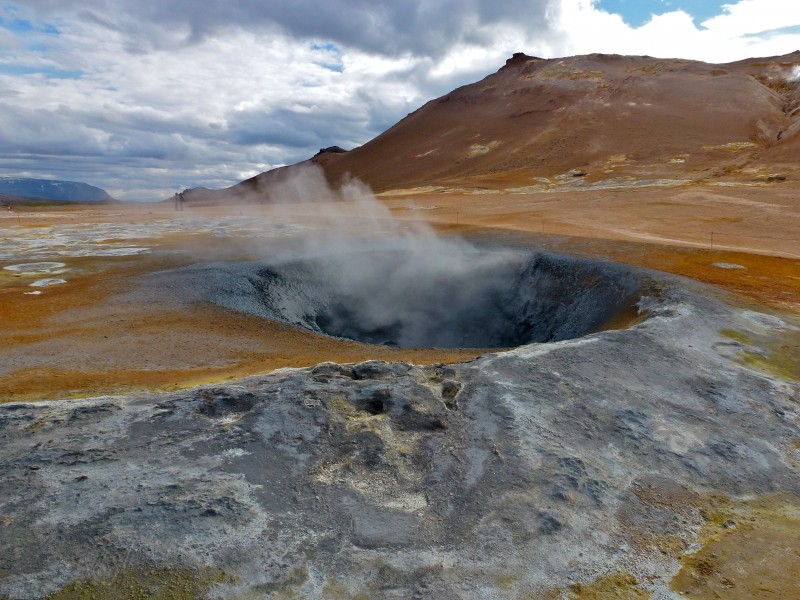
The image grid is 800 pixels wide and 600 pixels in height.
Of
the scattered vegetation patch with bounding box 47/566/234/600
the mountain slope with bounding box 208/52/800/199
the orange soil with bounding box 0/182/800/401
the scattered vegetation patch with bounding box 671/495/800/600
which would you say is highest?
the mountain slope with bounding box 208/52/800/199

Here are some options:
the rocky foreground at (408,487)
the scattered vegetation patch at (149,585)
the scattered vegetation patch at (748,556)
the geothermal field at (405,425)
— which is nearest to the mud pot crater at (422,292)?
the geothermal field at (405,425)

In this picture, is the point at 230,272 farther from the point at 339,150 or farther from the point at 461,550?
the point at 339,150

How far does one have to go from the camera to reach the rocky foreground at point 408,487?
3.95 metres

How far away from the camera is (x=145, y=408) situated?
5.87 m

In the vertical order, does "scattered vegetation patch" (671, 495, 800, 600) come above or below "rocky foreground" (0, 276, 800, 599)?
below

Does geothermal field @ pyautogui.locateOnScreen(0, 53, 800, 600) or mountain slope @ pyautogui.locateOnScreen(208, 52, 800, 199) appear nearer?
geothermal field @ pyautogui.locateOnScreen(0, 53, 800, 600)

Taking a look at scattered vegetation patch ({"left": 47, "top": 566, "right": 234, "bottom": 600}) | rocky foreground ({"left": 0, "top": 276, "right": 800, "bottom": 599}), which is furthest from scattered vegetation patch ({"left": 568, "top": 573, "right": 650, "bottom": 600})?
scattered vegetation patch ({"left": 47, "top": 566, "right": 234, "bottom": 600})

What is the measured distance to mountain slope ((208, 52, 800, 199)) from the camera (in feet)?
167

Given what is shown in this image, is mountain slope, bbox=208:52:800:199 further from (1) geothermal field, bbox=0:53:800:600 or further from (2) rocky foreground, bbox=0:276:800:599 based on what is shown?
(2) rocky foreground, bbox=0:276:800:599

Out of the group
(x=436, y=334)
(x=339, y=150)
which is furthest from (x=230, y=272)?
(x=339, y=150)

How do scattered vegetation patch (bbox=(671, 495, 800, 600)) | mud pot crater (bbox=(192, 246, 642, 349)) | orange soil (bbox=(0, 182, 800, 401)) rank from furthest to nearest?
mud pot crater (bbox=(192, 246, 642, 349)), orange soil (bbox=(0, 182, 800, 401)), scattered vegetation patch (bbox=(671, 495, 800, 600))

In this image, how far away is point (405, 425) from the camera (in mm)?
5734

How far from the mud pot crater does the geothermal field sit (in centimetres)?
8

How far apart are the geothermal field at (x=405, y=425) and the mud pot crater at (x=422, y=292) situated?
8 centimetres
